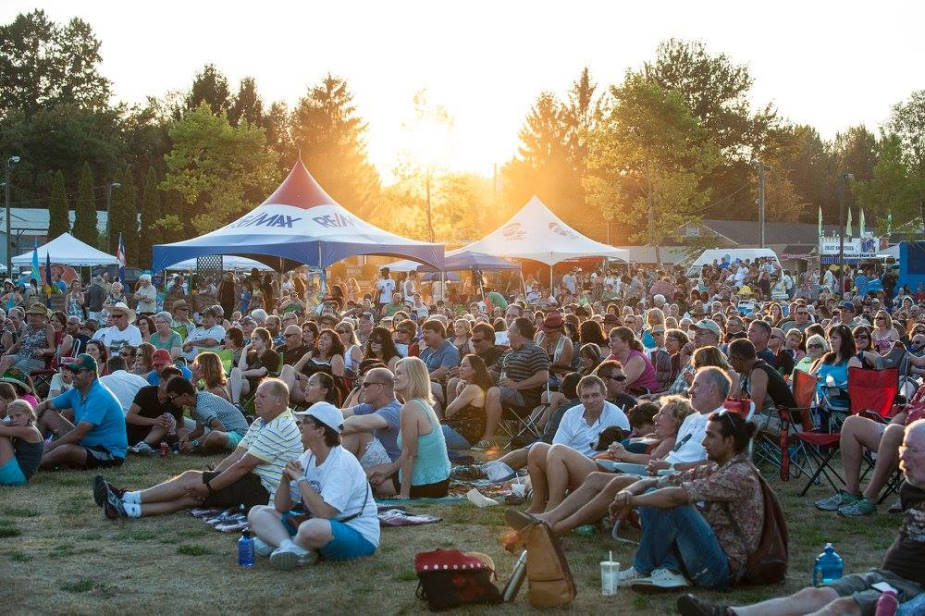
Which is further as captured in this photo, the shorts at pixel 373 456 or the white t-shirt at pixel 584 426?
the shorts at pixel 373 456

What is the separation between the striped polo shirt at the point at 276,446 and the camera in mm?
6875

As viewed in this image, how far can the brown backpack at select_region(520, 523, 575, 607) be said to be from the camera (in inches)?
199

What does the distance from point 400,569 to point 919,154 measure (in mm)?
48061

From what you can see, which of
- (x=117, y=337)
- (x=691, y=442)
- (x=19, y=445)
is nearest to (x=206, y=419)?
(x=19, y=445)

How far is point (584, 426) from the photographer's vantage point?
7.65 metres

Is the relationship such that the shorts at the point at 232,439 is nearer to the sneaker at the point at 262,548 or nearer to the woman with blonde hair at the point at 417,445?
the woman with blonde hair at the point at 417,445

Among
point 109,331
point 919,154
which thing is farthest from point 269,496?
point 919,154

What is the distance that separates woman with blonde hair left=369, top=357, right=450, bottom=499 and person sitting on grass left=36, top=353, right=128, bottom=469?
279cm

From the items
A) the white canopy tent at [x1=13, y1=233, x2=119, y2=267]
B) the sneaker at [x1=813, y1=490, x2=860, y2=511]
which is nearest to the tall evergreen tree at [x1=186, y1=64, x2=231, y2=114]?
the white canopy tent at [x1=13, y1=233, x2=119, y2=267]

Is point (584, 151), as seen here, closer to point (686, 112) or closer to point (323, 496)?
point (686, 112)

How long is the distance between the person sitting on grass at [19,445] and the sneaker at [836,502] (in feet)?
19.8

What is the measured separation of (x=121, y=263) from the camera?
1081 inches

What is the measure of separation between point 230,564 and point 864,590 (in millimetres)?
3442

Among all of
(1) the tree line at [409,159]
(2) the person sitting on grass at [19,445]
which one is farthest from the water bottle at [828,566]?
(1) the tree line at [409,159]
